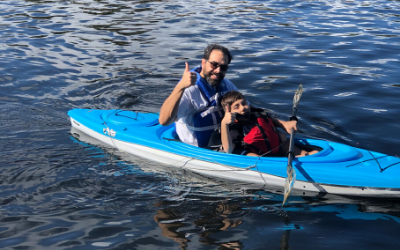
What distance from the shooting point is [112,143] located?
5707 millimetres

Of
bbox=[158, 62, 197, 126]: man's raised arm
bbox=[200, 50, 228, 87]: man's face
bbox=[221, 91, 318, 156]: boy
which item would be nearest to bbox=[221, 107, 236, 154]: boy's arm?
bbox=[221, 91, 318, 156]: boy

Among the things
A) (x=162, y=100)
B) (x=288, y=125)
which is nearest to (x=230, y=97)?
(x=288, y=125)

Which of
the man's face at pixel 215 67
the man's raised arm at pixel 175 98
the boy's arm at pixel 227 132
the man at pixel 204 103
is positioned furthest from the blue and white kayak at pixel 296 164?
the man's face at pixel 215 67

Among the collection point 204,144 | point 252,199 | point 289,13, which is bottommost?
point 252,199

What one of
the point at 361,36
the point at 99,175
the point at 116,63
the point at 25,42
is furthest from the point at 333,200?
the point at 25,42

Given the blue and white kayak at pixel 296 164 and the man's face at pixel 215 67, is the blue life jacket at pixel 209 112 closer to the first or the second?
the man's face at pixel 215 67

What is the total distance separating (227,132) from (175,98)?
0.63 metres

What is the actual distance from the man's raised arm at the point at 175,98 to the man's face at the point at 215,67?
1.16 ft

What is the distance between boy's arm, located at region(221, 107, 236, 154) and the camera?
424 cm

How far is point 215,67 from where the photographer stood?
4504mm

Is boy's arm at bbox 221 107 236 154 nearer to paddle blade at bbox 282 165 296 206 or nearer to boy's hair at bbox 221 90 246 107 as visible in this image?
boy's hair at bbox 221 90 246 107

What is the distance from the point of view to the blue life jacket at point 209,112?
4.62m

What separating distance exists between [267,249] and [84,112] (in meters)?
3.74

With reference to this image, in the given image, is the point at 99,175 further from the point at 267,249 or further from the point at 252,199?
the point at 267,249
